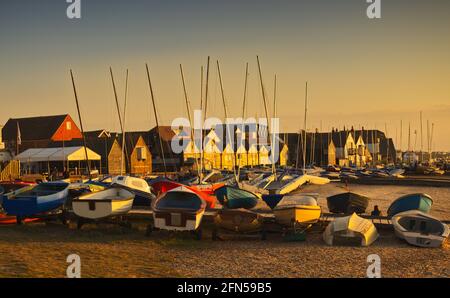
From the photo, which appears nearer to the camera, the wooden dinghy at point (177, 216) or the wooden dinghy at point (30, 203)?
the wooden dinghy at point (177, 216)

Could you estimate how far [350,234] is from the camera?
18.4 metres

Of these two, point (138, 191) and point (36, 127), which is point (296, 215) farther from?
point (36, 127)

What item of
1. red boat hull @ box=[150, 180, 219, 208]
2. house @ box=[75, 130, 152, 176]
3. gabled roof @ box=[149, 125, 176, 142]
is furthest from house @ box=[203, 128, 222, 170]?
red boat hull @ box=[150, 180, 219, 208]

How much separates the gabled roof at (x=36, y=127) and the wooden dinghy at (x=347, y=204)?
51.1 meters

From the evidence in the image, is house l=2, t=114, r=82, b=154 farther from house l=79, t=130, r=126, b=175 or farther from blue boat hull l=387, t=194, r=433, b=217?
blue boat hull l=387, t=194, r=433, b=217

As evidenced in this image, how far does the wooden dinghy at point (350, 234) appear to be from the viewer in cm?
1838

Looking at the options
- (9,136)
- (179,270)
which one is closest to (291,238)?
(179,270)

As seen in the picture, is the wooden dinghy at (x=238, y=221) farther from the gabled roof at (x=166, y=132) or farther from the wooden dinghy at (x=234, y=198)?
the gabled roof at (x=166, y=132)

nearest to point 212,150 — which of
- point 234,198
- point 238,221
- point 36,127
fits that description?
point 36,127

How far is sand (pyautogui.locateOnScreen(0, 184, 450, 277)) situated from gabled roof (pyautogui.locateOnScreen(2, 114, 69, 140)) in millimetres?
47405

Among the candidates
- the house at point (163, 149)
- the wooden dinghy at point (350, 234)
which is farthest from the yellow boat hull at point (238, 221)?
the house at point (163, 149)

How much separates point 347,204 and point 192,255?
38.5 ft

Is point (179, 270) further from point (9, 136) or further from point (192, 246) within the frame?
point (9, 136)

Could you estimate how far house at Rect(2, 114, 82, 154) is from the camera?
6406 cm
